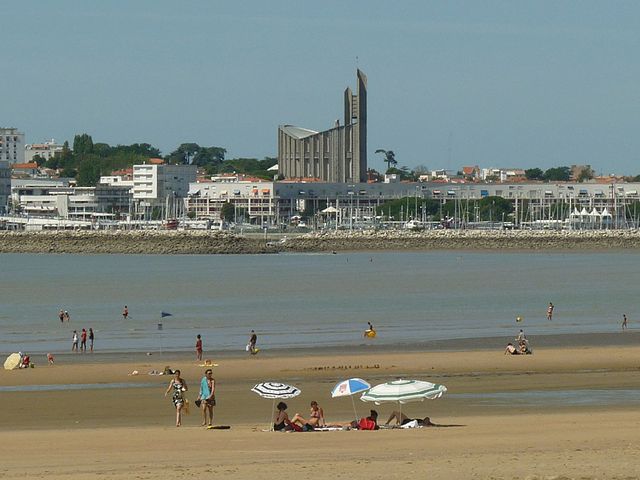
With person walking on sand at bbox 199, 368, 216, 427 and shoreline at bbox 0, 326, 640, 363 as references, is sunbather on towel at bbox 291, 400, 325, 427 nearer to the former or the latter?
person walking on sand at bbox 199, 368, 216, 427

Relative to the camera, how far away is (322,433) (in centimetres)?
1808

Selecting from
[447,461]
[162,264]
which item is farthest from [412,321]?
[162,264]

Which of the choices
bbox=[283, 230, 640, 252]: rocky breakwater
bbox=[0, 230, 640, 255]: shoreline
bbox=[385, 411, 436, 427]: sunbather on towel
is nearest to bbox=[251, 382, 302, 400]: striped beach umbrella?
bbox=[385, 411, 436, 427]: sunbather on towel

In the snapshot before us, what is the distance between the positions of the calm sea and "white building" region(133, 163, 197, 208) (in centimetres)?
7722

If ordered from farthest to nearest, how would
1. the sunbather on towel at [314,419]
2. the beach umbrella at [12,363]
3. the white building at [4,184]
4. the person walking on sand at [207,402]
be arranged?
the white building at [4,184] → the beach umbrella at [12,363] → the person walking on sand at [207,402] → the sunbather on towel at [314,419]

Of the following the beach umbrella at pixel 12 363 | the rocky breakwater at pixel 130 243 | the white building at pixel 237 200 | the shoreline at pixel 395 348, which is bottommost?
the rocky breakwater at pixel 130 243

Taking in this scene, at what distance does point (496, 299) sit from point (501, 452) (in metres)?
38.2

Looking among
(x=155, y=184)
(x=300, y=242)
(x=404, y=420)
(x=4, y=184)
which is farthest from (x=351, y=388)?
(x=155, y=184)

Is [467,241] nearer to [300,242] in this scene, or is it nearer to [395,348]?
[300,242]

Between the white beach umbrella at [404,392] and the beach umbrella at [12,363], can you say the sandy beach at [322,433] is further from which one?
the white beach umbrella at [404,392]

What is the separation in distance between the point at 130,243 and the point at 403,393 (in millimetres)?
100033

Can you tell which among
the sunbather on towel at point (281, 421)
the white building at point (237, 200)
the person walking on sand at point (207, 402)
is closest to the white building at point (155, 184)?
the white building at point (237, 200)

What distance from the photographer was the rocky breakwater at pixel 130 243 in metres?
116

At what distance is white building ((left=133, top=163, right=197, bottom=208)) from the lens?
178 metres
